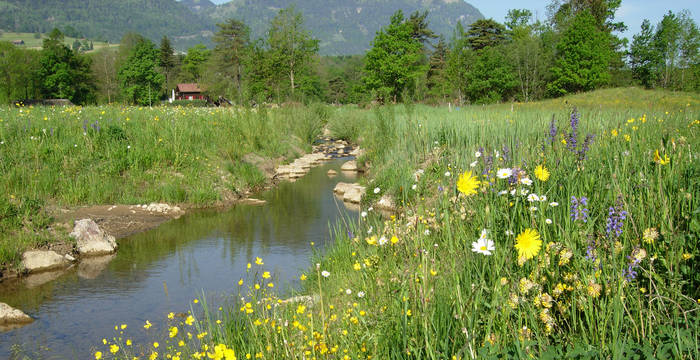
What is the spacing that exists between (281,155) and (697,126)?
1054 cm

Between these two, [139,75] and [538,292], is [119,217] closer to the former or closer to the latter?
[538,292]

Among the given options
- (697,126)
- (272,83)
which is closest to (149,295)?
(697,126)

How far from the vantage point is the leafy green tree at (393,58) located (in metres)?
39.6

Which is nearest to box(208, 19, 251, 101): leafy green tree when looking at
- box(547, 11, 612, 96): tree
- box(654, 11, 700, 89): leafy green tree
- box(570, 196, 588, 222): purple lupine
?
box(547, 11, 612, 96): tree

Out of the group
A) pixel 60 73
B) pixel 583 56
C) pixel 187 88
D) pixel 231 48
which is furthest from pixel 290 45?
pixel 187 88

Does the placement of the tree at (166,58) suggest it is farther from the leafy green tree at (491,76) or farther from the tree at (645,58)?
the tree at (645,58)

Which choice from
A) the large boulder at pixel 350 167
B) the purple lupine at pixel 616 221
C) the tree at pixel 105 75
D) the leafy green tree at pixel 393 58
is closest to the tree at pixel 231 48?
the tree at pixel 105 75

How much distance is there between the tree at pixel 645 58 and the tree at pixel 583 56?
18.3ft

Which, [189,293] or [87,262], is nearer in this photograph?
[189,293]

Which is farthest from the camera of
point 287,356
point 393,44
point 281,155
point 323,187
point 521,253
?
point 393,44

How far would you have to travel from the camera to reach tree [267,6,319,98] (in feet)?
115

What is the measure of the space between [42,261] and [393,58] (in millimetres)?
36537

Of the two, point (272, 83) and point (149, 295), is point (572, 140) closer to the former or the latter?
point (149, 295)

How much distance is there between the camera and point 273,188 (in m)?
11.5
